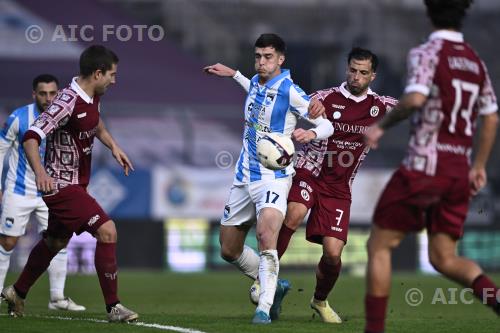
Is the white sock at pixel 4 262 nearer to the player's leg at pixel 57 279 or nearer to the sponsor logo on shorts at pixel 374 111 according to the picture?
the player's leg at pixel 57 279

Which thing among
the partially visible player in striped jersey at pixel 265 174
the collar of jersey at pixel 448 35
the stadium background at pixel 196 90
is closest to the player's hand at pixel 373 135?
the collar of jersey at pixel 448 35

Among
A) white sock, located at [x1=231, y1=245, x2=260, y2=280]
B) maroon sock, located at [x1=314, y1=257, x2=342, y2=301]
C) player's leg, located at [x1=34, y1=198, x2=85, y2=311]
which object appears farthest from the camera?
player's leg, located at [x1=34, y1=198, x2=85, y2=311]

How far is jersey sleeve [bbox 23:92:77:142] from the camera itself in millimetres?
8914

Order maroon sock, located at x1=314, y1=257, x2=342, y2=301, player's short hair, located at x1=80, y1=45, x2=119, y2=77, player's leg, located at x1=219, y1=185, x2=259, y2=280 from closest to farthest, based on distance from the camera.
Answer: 1. player's short hair, located at x1=80, y1=45, x2=119, y2=77
2. player's leg, located at x1=219, y1=185, x2=259, y2=280
3. maroon sock, located at x1=314, y1=257, x2=342, y2=301

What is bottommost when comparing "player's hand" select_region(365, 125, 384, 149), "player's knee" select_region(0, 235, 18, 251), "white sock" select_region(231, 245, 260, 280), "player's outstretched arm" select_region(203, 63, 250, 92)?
"white sock" select_region(231, 245, 260, 280)

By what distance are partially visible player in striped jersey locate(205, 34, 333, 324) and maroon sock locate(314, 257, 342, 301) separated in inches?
17.9

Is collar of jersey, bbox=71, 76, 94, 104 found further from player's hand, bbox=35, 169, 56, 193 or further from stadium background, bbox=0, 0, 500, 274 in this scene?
stadium background, bbox=0, 0, 500, 274

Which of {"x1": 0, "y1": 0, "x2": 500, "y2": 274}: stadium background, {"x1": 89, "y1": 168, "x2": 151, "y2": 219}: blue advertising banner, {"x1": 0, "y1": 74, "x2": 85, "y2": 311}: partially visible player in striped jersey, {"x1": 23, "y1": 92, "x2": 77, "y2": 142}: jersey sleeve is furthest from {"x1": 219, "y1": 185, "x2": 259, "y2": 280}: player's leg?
{"x1": 89, "y1": 168, "x2": 151, "y2": 219}: blue advertising banner

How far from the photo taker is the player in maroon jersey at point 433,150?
272 inches

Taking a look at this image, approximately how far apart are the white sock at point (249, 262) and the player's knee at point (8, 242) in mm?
2476

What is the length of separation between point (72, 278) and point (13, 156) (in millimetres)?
7923

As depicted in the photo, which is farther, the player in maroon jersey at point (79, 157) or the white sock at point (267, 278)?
the white sock at point (267, 278)

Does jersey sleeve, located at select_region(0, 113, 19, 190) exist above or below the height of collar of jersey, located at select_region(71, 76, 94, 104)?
below

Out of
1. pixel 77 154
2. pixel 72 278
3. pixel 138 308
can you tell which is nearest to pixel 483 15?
pixel 72 278
